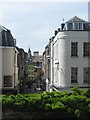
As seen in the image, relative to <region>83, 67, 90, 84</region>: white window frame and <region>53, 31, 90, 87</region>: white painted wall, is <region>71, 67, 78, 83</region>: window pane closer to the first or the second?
<region>53, 31, 90, 87</region>: white painted wall

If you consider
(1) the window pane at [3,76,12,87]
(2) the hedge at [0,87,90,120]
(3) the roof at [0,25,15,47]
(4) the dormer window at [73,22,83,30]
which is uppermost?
(4) the dormer window at [73,22,83,30]

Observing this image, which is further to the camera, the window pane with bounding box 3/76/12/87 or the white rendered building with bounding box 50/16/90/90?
the window pane with bounding box 3/76/12/87

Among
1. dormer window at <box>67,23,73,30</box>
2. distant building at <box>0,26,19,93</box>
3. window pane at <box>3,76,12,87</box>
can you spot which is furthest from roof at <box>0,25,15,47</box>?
dormer window at <box>67,23,73,30</box>

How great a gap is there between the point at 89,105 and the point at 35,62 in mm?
73557

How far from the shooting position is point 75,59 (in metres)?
24.0

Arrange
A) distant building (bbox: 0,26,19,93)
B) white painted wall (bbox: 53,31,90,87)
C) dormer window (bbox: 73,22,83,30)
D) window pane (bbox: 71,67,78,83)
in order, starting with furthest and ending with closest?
distant building (bbox: 0,26,19,93), dormer window (bbox: 73,22,83,30), window pane (bbox: 71,67,78,83), white painted wall (bbox: 53,31,90,87)

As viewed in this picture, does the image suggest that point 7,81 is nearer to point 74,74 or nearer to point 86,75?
point 74,74

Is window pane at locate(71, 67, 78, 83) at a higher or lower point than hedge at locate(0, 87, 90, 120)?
higher

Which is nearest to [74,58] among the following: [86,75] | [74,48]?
[74,48]

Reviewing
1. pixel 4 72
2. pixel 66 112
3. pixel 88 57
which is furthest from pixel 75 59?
pixel 66 112

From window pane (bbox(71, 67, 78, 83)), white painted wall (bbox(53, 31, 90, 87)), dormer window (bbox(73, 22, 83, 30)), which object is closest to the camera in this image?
white painted wall (bbox(53, 31, 90, 87))

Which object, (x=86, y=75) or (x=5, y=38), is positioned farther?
(x=5, y=38)

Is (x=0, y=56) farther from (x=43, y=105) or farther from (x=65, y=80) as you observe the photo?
(x=43, y=105)

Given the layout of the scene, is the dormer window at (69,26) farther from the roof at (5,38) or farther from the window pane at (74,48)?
the roof at (5,38)
